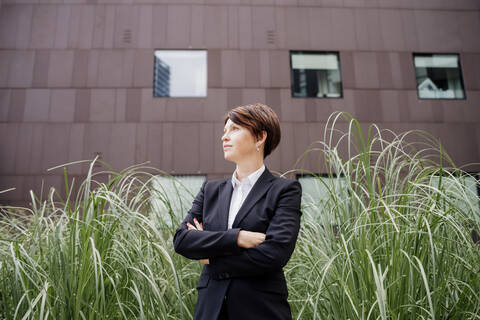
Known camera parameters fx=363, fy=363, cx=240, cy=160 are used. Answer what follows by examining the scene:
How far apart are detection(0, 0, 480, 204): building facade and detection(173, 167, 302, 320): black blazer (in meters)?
6.11

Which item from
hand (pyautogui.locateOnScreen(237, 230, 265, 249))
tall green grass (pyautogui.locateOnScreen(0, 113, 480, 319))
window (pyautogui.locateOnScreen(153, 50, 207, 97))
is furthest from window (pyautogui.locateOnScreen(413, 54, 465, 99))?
hand (pyautogui.locateOnScreen(237, 230, 265, 249))

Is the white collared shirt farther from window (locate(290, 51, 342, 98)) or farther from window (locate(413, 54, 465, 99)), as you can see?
window (locate(413, 54, 465, 99))

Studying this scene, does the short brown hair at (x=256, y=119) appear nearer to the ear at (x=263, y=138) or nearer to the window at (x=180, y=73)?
the ear at (x=263, y=138)

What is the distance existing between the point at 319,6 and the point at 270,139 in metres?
7.71

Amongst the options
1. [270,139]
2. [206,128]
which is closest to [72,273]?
[270,139]

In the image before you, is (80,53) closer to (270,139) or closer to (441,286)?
(270,139)

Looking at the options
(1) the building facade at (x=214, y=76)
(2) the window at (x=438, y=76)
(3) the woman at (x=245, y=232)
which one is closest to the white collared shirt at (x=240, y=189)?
(3) the woman at (x=245, y=232)

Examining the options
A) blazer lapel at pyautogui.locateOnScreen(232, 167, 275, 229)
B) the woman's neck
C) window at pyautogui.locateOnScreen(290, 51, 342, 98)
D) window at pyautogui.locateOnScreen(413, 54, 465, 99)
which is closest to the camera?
blazer lapel at pyautogui.locateOnScreen(232, 167, 275, 229)

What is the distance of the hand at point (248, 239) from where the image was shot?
1.23 metres

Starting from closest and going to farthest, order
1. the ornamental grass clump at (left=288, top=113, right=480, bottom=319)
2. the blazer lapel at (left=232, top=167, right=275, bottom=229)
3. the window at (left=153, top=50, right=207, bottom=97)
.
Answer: the blazer lapel at (left=232, top=167, right=275, bottom=229)
the ornamental grass clump at (left=288, top=113, right=480, bottom=319)
the window at (left=153, top=50, right=207, bottom=97)

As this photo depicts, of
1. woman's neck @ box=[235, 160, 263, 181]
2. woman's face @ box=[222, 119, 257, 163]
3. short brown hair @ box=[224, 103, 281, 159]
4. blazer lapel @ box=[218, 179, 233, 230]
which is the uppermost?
short brown hair @ box=[224, 103, 281, 159]

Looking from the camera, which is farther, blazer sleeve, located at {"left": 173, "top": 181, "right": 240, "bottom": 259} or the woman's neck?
the woman's neck

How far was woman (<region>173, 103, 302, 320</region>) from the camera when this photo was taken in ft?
3.94

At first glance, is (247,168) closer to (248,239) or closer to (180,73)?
(248,239)
